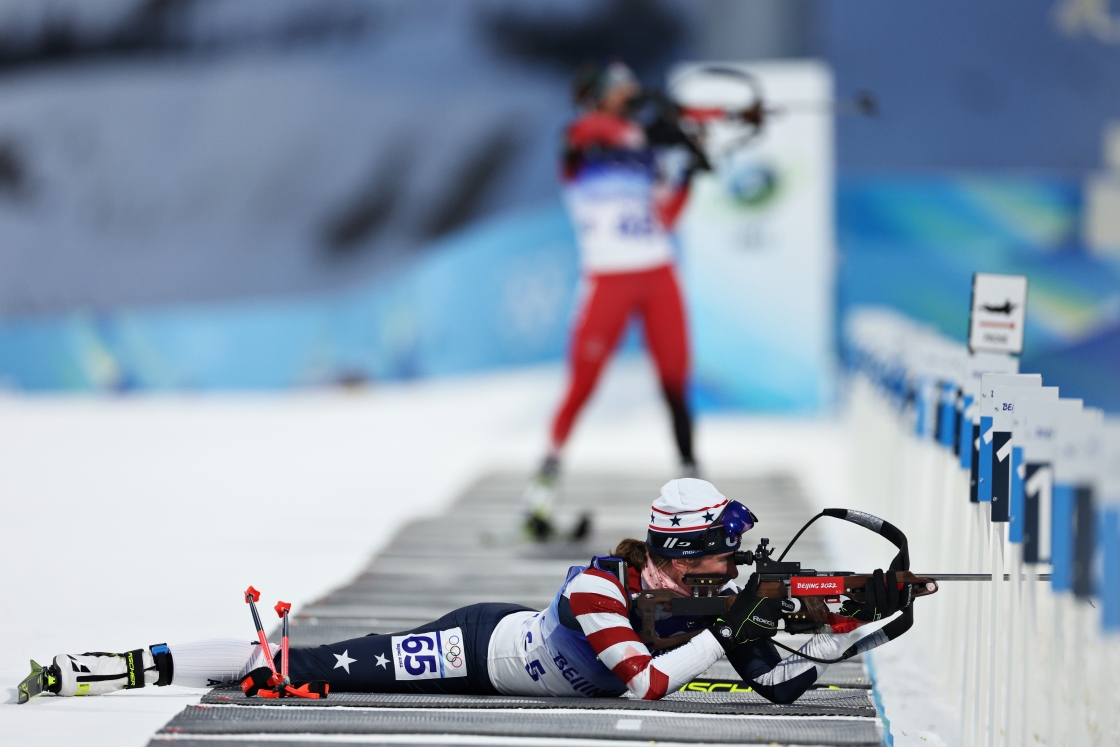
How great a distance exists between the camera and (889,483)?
6258 millimetres

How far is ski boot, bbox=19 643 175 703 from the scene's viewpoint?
3.74 meters

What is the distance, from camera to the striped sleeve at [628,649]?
3.50 metres

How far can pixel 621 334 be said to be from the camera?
21.7 feet

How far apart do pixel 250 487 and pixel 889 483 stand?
395cm

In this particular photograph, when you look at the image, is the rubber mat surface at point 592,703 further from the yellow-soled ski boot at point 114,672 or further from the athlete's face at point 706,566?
the athlete's face at point 706,566

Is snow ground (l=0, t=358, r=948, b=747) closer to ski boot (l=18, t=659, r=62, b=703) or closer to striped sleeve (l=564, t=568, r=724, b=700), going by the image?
ski boot (l=18, t=659, r=62, b=703)

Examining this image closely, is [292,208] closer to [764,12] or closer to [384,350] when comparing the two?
[384,350]

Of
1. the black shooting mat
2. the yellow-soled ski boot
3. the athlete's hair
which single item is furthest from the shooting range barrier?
the yellow-soled ski boot

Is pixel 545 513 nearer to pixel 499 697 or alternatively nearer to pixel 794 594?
pixel 499 697

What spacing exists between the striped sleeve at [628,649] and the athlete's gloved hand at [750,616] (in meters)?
0.05

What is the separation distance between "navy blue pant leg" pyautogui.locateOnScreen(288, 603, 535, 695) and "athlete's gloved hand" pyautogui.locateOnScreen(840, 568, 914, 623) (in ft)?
2.98

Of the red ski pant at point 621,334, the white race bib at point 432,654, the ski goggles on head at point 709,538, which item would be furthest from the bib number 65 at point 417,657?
the red ski pant at point 621,334

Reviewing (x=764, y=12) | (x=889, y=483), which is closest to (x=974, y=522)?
(x=889, y=483)

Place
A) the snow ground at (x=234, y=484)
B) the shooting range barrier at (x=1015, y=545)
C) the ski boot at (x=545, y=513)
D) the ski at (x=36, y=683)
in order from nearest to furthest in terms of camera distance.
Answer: the shooting range barrier at (x=1015, y=545) < the ski at (x=36, y=683) < the snow ground at (x=234, y=484) < the ski boot at (x=545, y=513)
